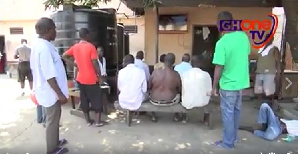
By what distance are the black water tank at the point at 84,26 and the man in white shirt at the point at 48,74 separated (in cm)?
327

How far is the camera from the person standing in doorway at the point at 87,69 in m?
4.79

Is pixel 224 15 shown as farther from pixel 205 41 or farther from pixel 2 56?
pixel 2 56

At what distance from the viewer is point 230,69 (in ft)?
12.6

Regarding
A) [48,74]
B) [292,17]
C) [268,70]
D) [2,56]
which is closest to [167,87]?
[48,74]

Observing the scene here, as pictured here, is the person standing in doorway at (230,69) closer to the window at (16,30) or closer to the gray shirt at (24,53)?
the gray shirt at (24,53)

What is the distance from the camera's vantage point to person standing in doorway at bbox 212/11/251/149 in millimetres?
3752

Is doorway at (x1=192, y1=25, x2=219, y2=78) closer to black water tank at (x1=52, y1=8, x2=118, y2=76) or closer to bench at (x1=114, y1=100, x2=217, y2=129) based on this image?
black water tank at (x1=52, y1=8, x2=118, y2=76)

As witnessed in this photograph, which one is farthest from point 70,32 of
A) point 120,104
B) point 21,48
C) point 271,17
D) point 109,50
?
point 271,17

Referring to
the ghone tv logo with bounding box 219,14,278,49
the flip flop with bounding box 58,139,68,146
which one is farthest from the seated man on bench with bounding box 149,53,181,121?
the ghone tv logo with bounding box 219,14,278,49

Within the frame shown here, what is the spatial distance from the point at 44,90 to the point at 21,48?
177 inches

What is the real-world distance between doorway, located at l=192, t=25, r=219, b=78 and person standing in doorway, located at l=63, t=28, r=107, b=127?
4890 millimetres

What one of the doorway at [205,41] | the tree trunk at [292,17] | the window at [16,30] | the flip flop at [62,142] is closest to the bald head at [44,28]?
the flip flop at [62,142]

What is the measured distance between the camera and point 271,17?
350 inches

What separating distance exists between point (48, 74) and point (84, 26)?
361cm
